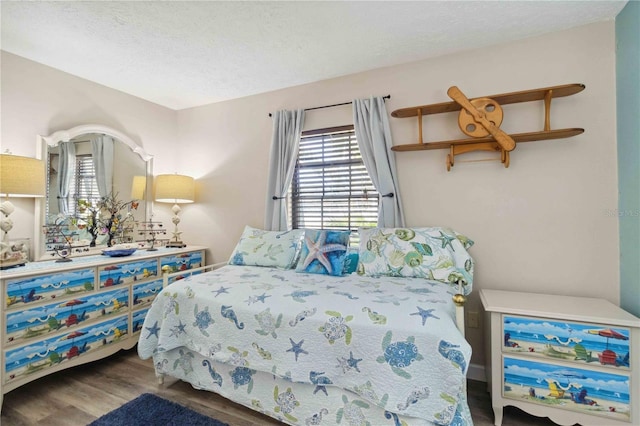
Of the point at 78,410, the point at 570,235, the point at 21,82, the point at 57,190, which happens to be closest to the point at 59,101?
the point at 21,82

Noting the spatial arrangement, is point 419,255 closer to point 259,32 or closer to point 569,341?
point 569,341

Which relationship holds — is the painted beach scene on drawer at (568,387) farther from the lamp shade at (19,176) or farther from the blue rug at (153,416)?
the lamp shade at (19,176)

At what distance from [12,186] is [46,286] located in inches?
29.2

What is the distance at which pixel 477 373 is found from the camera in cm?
215

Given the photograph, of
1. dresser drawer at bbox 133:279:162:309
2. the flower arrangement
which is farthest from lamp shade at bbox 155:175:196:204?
dresser drawer at bbox 133:279:162:309

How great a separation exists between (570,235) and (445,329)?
1429 millimetres

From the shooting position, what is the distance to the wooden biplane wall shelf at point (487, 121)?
193cm

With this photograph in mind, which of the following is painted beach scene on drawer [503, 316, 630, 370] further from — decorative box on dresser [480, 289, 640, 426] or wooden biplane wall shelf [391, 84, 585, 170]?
wooden biplane wall shelf [391, 84, 585, 170]

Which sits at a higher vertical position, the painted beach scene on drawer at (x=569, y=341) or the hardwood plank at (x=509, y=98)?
the hardwood plank at (x=509, y=98)

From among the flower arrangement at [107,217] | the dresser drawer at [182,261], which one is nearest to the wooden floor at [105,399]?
the dresser drawer at [182,261]

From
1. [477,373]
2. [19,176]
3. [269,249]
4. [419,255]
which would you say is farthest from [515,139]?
[19,176]

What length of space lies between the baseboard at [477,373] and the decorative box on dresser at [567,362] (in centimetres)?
52

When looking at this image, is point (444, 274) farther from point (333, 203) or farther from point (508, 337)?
point (333, 203)

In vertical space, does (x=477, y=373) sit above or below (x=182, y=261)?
below
